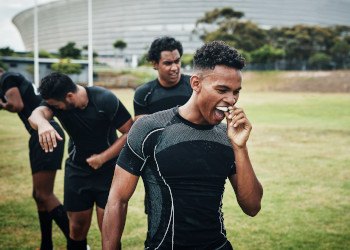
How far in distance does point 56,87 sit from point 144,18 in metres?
117

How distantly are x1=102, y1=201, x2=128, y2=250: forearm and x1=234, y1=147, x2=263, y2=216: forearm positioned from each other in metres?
0.82

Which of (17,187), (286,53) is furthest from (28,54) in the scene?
(17,187)

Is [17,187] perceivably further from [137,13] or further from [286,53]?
[137,13]

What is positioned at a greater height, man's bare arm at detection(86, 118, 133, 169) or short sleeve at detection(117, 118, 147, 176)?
short sleeve at detection(117, 118, 147, 176)

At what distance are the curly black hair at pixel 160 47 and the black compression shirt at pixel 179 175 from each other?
274 cm

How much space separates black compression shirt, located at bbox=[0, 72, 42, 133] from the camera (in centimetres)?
543

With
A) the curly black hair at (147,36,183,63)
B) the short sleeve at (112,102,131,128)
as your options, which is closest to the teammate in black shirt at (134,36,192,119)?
the curly black hair at (147,36,183,63)

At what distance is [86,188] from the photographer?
177 inches

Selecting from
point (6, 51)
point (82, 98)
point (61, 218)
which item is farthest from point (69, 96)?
point (6, 51)

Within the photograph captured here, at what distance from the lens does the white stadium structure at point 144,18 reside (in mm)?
Answer: 112413

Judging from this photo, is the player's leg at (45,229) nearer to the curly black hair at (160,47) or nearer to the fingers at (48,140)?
the fingers at (48,140)

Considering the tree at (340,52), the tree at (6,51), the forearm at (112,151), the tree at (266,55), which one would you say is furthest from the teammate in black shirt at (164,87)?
the tree at (340,52)

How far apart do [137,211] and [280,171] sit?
4301mm

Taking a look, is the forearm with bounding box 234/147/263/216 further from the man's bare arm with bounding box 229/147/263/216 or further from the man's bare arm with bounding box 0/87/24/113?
the man's bare arm with bounding box 0/87/24/113
